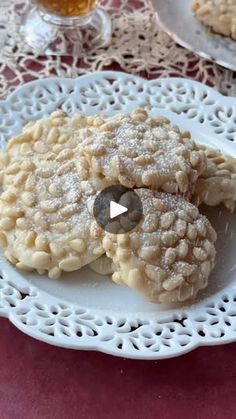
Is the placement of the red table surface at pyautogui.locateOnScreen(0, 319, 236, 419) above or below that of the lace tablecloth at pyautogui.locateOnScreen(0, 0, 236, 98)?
below

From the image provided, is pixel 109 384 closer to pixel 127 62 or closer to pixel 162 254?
pixel 162 254

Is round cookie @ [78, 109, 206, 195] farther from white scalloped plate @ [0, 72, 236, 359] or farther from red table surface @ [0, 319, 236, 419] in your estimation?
red table surface @ [0, 319, 236, 419]

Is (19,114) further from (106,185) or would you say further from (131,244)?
(131,244)

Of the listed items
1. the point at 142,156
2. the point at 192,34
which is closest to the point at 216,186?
the point at 142,156

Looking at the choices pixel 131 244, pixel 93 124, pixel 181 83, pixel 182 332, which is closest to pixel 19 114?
pixel 93 124

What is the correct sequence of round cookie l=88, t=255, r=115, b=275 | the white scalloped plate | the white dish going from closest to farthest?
the white scalloped plate, round cookie l=88, t=255, r=115, b=275, the white dish
